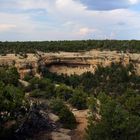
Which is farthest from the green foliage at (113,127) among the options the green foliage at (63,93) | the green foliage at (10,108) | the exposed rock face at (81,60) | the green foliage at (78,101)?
the exposed rock face at (81,60)

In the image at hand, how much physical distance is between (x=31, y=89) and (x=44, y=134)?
18.3 metres

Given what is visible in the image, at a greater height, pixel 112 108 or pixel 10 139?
pixel 112 108

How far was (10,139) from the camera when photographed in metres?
36.6

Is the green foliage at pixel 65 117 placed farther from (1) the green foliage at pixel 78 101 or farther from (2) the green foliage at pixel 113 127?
(2) the green foliage at pixel 113 127

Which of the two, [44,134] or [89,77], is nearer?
[44,134]

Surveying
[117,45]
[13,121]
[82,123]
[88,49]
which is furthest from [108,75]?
[13,121]

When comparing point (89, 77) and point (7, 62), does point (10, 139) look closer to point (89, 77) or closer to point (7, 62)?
point (7, 62)

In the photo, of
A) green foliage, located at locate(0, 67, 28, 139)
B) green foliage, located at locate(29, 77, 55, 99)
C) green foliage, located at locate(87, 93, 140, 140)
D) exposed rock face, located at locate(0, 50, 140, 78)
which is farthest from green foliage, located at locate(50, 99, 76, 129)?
exposed rock face, located at locate(0, 50, 140, 78)

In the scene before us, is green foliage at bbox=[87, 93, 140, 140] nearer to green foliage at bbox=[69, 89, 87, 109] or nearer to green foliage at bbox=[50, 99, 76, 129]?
green foliage at bbox=[50, 99, 76, 129]

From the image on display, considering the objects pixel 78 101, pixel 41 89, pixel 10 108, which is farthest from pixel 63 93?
pixel 10 108

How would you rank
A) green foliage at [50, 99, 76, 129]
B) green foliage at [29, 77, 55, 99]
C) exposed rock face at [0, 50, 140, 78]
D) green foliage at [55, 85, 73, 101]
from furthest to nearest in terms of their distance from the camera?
exposed rock face at [0, 50, 140, 78] < green foliage at [55, 85, 73, 101] < green foliage at [29, 77, 55, 99] < green foliage at [50, 99, 76, 129]

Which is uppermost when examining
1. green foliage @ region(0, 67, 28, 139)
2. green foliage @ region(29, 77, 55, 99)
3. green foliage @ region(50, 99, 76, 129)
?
green foliage @ region(0, 67, 28, 139)

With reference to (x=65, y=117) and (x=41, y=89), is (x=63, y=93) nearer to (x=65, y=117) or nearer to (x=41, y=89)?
(x=41, y=89)

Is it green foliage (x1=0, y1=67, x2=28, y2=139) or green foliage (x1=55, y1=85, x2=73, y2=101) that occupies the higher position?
green foliage (x1=0, y1=67, x2=28, y2=139)
